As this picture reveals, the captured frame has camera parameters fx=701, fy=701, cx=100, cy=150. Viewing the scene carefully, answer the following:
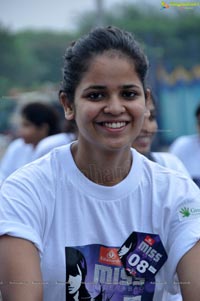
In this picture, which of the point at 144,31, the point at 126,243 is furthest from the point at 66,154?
the point at 144,31

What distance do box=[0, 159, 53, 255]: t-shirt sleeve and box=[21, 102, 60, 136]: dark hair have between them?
3.76 m

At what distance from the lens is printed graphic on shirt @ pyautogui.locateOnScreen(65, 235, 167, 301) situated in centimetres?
207

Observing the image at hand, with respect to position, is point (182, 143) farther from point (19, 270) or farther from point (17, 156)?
point (19, 270)

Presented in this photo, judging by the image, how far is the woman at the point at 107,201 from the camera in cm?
208

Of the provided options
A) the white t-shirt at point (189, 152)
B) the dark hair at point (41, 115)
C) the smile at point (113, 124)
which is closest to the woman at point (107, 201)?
the smile at point (113, 124)

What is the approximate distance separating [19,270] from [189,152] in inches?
153

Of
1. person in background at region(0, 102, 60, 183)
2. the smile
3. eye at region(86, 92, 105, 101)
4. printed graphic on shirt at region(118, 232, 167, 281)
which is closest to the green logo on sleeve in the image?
printed graphic on shirt at region(118, 232, 167, 281)

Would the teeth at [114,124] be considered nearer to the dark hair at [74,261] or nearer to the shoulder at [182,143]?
the dark hair at [74,261]

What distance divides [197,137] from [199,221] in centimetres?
375

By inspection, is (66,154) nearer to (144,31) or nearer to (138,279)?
(138,279)

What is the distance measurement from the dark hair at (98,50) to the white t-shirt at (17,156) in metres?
3.44

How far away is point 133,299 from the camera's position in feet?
7.05

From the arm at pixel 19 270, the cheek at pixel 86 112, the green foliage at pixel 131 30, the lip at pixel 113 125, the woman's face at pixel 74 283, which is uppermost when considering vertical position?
the green foliage at pixel 131 30

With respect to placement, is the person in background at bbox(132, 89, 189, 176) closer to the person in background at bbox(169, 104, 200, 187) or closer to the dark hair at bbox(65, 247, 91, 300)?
the dark hair at bbox(65, 247, 91, 300)
